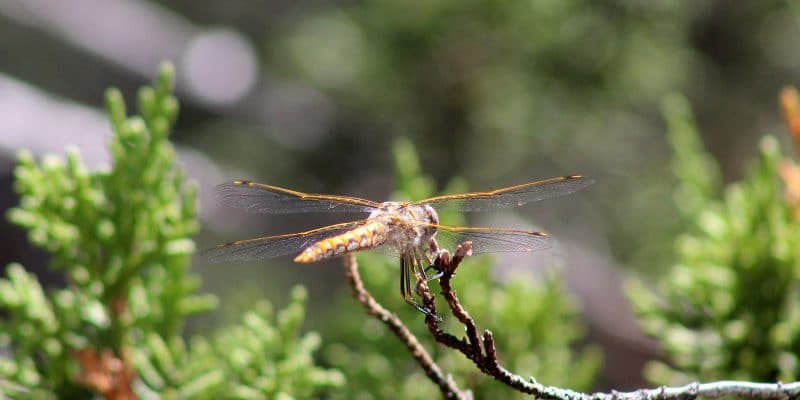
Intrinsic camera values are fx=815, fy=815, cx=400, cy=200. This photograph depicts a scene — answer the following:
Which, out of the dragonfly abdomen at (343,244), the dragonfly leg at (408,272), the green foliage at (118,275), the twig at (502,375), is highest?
the green foliage at (118,275)

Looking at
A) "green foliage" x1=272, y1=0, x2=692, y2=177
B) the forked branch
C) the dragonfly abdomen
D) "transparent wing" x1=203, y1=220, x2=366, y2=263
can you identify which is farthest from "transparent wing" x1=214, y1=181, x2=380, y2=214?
"green foliage" x1=272, y1=0, x2=692, y2=177

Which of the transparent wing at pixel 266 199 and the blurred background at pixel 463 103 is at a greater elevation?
the blurred background at pixel 463 103

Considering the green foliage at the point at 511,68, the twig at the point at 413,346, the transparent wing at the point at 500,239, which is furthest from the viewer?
the green foliage at the point at 511,68

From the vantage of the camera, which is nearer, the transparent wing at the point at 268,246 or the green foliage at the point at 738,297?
the transparent wing at the point at 268,246

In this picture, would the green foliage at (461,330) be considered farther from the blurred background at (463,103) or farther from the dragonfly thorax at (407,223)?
the blurred background at (463,103)

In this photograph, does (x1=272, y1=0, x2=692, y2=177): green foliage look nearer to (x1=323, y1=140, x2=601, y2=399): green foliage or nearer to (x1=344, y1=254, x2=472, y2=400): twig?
(x1=323, y1=140, x2=601, y2=399): green foliage

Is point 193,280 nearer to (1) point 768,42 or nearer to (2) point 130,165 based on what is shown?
(2) point 130,165

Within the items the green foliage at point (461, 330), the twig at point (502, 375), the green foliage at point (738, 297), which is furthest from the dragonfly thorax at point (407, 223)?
the green foliage at point (738, 297)

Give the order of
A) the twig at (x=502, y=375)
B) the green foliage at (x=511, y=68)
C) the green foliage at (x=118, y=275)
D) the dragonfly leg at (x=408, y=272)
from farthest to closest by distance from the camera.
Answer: the green foliage at (x=511, y=68) → the green foliage at (x=118, y=275) → the dragonfly leg at (x=408, y=272) → the twig at (x=502, y=375)
